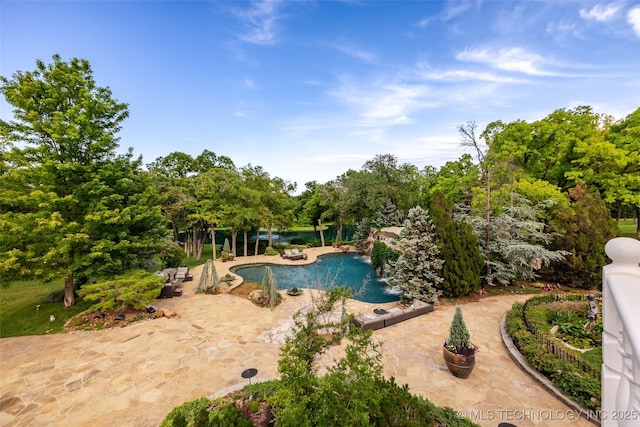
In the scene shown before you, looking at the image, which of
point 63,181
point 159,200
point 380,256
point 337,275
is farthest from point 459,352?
point 63,181

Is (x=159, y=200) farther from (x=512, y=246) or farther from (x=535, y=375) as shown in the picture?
(x=512, y=246)

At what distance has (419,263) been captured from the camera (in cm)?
1101

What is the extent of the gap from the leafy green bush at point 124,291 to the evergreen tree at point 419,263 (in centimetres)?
990

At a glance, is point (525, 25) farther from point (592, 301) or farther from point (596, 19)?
point (592, 301)

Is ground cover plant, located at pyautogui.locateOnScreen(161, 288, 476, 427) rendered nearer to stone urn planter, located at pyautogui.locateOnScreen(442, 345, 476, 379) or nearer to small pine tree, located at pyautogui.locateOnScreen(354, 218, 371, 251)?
stone urn planter, located at pyautogui.locateOnScreen(442, 345, 476, 379)

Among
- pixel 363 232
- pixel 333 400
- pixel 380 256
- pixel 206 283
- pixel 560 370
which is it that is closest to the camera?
pixel 333 400

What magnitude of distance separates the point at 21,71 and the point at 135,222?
6114mm

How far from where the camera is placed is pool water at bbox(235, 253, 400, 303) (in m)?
13.6

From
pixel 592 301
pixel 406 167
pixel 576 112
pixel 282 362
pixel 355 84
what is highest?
pixel 355 84

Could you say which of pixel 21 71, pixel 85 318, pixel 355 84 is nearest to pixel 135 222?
pixel 85 318

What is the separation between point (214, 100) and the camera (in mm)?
15648

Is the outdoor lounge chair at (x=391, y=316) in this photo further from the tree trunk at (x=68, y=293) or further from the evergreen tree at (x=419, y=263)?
the tree trunk at (x=68, y=293)

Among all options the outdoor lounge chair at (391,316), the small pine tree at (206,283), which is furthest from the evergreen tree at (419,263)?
the small pine tree at (206,283)

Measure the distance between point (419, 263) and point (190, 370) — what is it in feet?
29.3
